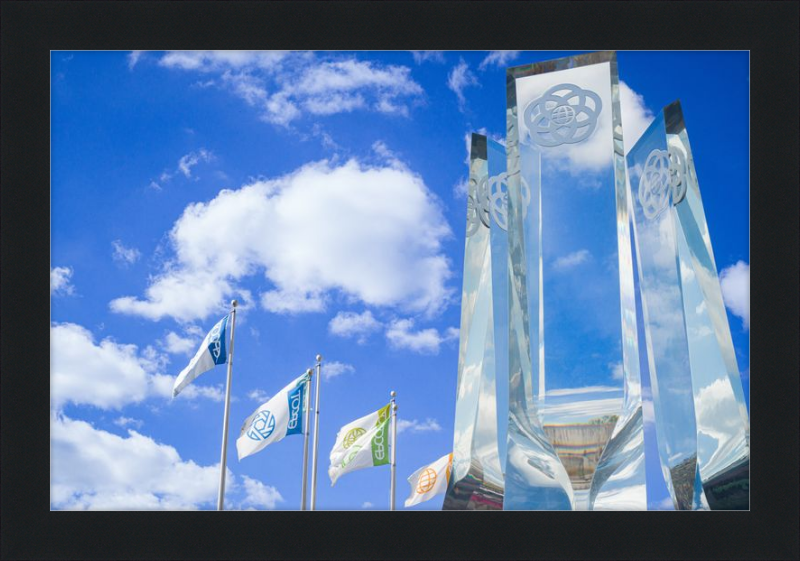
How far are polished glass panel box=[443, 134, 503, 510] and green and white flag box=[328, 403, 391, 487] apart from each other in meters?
2.50

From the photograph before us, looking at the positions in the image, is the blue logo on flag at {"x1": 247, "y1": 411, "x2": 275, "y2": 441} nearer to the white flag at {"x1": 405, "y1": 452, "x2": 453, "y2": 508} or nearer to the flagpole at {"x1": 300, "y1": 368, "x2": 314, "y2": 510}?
the flagpole at {"x1": 300, "y1": 368, "x2": 314, "y2": 510}

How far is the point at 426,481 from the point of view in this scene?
19109 millimetres

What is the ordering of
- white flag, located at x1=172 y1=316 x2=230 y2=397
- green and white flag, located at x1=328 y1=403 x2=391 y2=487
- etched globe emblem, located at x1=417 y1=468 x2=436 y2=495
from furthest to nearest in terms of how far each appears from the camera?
etched globe emblem, located at x1=417 y1=468 x2=436 y2=495 → green and white flag, located at x1=328 y1=403 x2=391 y2=487 → white flag, located at x1=172 y1=316 x2=230 y2=397

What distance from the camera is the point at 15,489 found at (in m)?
14.1

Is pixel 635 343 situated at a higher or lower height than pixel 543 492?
higher

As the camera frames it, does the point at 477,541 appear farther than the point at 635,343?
No

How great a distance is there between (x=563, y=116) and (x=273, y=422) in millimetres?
6742

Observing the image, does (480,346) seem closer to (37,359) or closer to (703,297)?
(703,297)

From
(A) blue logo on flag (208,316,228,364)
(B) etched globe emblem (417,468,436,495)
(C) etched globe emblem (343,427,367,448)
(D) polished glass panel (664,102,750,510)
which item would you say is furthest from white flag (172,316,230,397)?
(D) polished glass panel (664,102,750,510)

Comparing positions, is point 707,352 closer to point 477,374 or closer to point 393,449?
point 477,374

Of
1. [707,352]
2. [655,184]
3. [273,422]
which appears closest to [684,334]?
[707,352]

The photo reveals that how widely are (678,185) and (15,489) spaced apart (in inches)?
406

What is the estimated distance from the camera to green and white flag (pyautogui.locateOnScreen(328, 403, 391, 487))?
1834 centimetres

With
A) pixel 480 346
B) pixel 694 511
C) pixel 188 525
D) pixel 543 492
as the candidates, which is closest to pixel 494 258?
pixel 480 346
